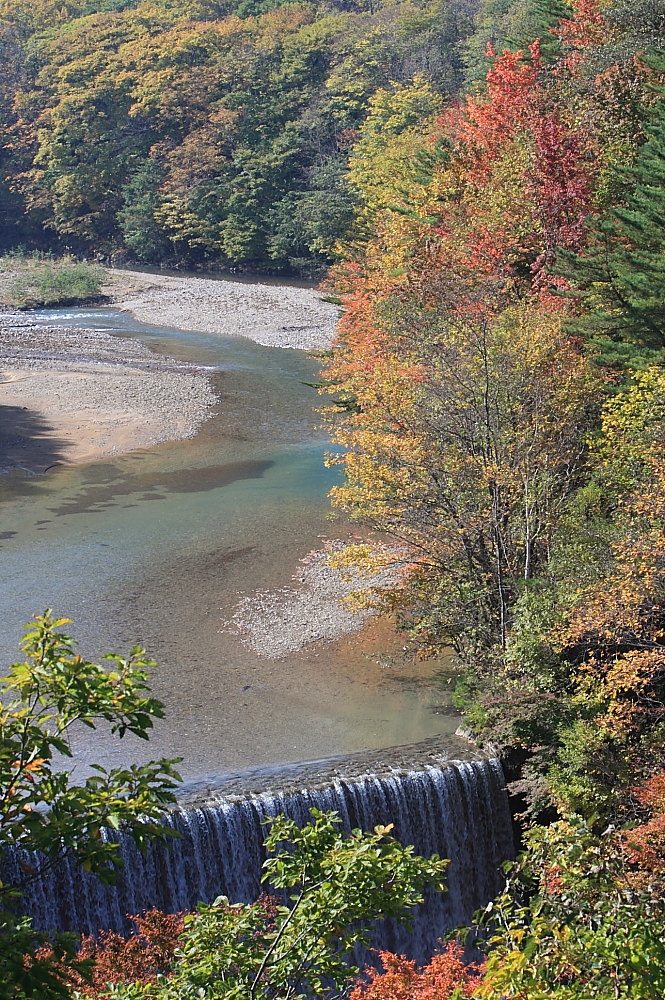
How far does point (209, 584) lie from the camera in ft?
78.9

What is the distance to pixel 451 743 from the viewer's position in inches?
704

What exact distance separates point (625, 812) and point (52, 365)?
35.2 m

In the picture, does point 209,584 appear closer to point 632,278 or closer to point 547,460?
point 547,460

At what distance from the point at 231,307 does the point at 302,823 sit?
46.8 m

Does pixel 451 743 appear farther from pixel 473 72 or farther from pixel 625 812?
pixel 473 72

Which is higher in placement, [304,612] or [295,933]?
[295,933]

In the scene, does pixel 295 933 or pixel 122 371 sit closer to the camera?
pixel 295 933

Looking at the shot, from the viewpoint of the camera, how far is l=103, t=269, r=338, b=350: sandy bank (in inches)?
2076

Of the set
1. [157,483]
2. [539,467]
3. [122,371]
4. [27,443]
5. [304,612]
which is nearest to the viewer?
[539,467]

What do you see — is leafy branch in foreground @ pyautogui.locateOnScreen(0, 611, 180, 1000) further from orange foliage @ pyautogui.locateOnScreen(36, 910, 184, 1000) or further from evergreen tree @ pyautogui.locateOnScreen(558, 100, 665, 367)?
evergreen tree @ pyautogui.locateOnScreen(558, 100, 665, 367)

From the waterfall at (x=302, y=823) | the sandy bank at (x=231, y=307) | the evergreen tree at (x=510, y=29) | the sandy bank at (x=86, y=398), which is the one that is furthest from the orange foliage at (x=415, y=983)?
the sandy bank at (x=231, y=307)

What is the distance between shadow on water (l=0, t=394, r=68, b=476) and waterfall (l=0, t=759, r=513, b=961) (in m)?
19.1

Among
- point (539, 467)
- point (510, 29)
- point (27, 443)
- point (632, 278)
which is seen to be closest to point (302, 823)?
point (539, 467)

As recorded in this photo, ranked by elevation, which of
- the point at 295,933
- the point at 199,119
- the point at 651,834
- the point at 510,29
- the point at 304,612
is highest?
the point at 510,29
